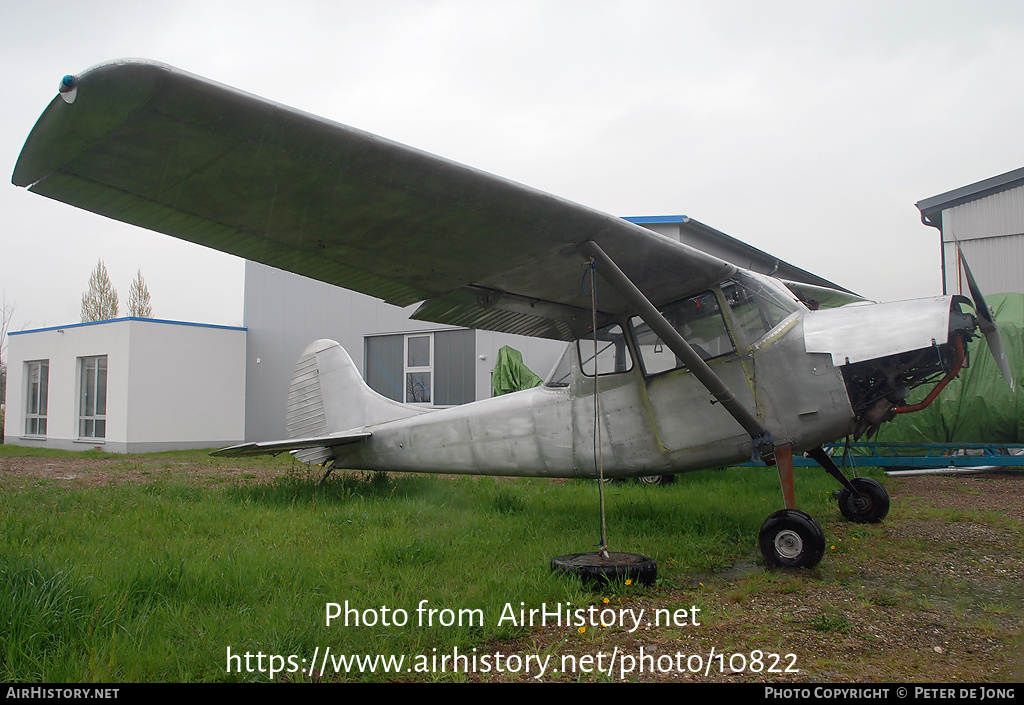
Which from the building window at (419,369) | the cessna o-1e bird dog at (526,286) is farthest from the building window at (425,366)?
the cessna o-1e bird dog at (526,286)

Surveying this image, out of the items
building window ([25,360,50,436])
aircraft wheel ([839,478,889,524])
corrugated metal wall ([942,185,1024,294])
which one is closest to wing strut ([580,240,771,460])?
aircraft wheel ([839,478,889,524])

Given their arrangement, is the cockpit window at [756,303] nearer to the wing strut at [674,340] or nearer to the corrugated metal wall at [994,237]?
the wing strut at [674,340]

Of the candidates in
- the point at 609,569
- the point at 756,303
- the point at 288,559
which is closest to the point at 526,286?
the point at 756,303

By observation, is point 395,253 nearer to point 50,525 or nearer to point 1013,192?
point 50,525

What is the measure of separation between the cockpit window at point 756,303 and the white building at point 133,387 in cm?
1879

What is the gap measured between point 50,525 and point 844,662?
6261mm

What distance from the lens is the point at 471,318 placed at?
6512 mm

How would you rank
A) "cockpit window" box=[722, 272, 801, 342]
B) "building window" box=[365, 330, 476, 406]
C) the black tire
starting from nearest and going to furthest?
the black tire, "cockpit window" box=[722, 272, 801, 342], "building window" box=[365, 330, 476, 406]

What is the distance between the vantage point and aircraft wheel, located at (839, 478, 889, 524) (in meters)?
6.83

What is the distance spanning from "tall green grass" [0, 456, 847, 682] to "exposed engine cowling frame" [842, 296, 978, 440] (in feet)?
5.31

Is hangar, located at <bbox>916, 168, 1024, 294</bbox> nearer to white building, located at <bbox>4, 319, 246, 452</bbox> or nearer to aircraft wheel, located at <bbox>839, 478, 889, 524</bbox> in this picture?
aircraft wheel, located at <bbox>839, 478, 889, 524</bbox>

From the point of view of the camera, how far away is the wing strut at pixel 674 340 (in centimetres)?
484

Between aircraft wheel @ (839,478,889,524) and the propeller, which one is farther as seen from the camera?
aircraft wheel @ (839,478,889,524)

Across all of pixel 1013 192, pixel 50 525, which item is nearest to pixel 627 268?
pixel 50 525
